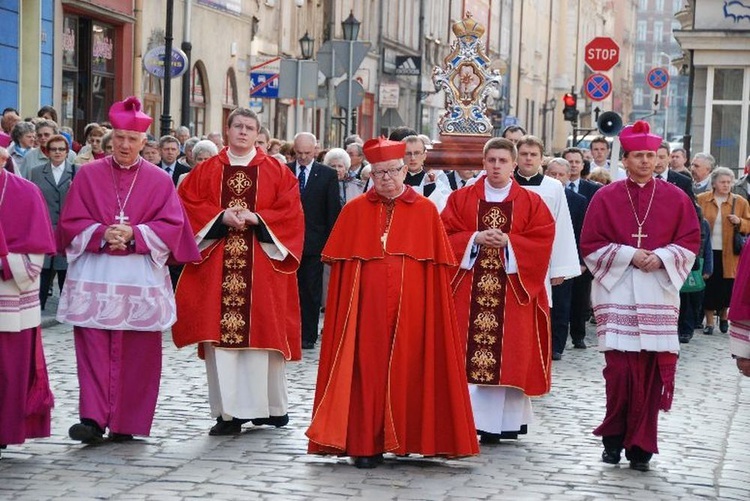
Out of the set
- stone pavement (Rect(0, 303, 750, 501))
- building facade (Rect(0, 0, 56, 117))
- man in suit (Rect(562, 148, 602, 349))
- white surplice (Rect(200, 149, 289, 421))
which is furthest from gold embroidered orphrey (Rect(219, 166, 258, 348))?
building facade (Rect(0, 0, 56, 117))

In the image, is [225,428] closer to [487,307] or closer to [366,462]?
[366,462]

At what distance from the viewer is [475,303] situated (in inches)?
437

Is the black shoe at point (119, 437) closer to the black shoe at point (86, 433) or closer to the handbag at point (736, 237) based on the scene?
the black shoe at point (86, 433)

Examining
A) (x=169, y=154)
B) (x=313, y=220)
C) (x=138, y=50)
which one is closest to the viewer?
(x=313, y=220)

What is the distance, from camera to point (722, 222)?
1927 cm

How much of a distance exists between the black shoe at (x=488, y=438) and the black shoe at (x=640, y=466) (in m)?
1.06

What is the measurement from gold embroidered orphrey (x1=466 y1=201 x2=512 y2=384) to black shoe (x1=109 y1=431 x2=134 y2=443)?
2.17 meters

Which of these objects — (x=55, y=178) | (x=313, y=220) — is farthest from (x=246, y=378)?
(x=55, y=178)

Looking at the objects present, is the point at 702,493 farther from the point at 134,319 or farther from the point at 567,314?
the point at 567,314

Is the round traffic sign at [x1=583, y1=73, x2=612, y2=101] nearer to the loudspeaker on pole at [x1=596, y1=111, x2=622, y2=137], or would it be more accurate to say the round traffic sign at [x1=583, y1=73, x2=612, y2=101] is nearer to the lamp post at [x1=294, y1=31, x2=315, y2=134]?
the loudspeaker on pole at [x1=596, y1=111, x2=622, y2=137]

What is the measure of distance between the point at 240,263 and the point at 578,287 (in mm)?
7118

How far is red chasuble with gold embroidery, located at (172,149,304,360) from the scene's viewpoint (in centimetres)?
1102

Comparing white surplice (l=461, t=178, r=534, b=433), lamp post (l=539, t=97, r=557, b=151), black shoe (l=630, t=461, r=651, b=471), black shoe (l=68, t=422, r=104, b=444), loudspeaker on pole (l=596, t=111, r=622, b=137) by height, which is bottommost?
black shoe (l=630, t=461, r=651, b=471)

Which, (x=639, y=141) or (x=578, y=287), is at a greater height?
(x=639, y=141)
